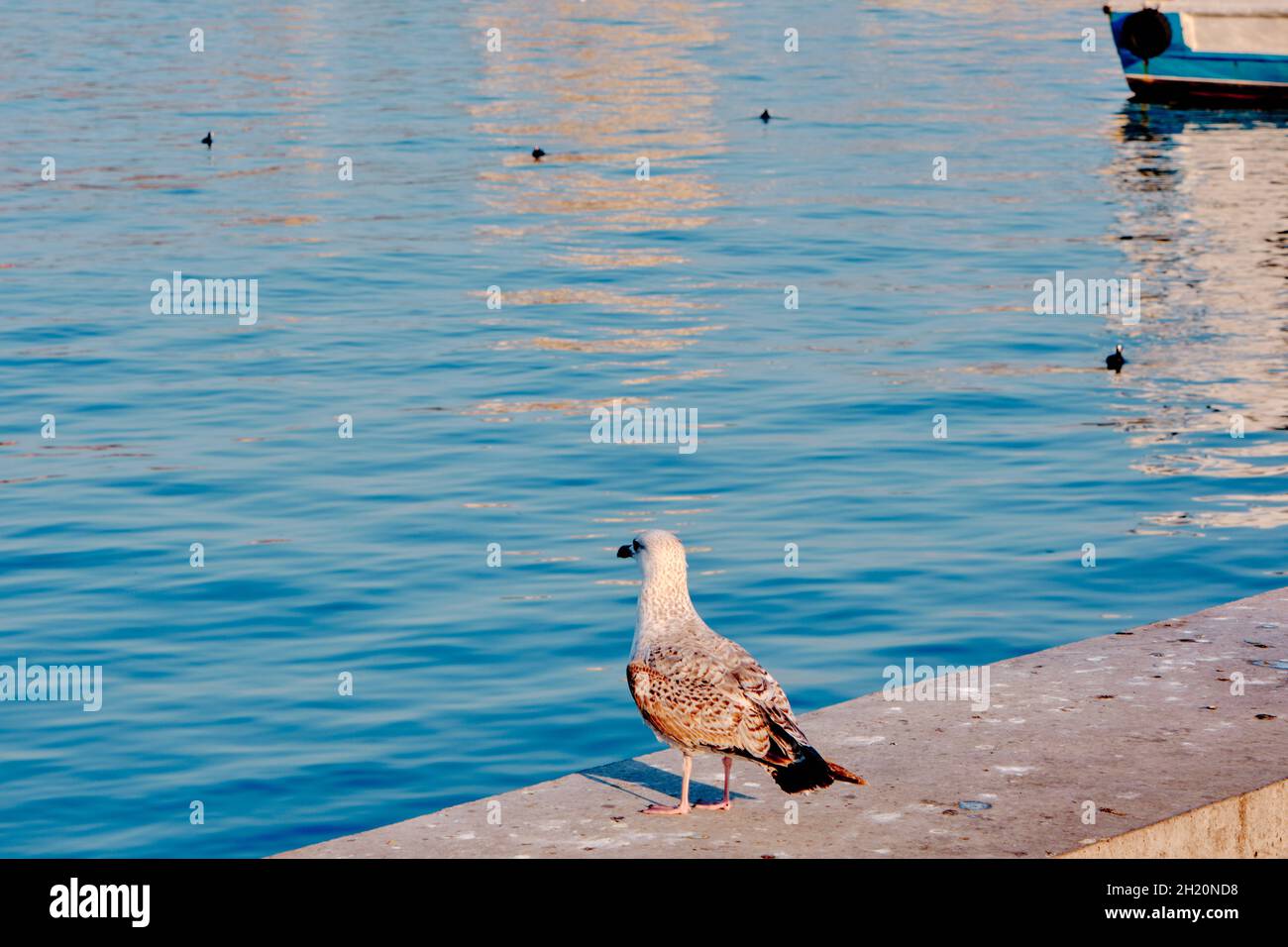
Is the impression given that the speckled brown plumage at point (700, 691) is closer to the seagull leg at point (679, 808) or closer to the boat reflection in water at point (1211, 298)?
the seagull leg at point (679, 808)

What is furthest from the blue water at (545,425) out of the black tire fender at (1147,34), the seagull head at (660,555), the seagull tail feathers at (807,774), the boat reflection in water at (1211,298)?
the seagull tail feathers at (807,774)

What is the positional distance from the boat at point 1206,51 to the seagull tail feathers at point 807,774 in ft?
118

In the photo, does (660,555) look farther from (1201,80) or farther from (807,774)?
(1201,80)

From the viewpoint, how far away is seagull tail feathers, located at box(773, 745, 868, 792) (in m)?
6.51

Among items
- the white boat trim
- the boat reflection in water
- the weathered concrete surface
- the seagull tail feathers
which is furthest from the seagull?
the white boat trim

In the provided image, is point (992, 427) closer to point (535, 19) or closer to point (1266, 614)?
point (1266, 614)

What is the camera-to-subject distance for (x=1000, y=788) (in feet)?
22.3

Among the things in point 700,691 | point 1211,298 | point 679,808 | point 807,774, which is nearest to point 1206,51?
point 1211,298

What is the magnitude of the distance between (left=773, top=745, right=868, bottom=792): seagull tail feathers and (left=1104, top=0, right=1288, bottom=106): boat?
118 feet

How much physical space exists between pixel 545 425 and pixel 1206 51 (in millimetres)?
28063

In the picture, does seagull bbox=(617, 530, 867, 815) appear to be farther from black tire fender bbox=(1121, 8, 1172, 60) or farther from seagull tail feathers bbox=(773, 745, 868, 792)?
black tire fender bbox=(1121, 8, 1172, 60)

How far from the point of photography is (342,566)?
13.3 meters

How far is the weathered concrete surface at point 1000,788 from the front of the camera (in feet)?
21.1

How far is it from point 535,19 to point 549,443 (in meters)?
47.4
